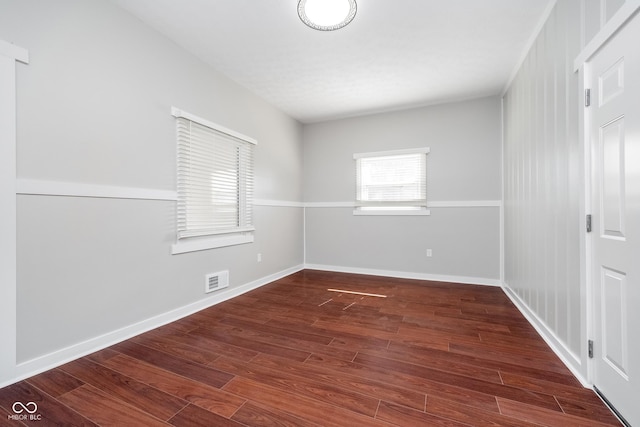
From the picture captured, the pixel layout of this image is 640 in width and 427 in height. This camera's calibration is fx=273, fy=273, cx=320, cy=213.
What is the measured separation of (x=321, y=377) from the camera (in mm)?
1656

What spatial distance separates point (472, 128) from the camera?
12.8 feet

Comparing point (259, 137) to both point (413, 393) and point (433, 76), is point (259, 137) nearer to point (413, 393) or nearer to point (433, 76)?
point (433, 76)

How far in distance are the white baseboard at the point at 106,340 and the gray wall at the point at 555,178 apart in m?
3.05

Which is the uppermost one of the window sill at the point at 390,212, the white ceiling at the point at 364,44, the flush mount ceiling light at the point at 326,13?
the white ceiling at the point at 364,44

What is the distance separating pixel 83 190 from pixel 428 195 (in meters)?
3.98

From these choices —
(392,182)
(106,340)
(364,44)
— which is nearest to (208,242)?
(106,340)

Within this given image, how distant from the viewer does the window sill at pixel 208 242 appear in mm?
2625

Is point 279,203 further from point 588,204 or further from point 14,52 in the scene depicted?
point 588,204

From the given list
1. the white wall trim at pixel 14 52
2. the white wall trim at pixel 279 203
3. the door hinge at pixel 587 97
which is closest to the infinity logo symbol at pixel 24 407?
the white wall trim at pixel 14 52

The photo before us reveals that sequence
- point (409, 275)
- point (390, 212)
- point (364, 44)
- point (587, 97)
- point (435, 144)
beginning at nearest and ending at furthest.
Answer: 1. point (587, 97)
2. point (364, 44)
3. point (435, 144)
4. point (409, 275)
5. point (390, 212)

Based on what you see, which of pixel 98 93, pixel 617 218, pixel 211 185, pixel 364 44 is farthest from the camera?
pixel 211 185

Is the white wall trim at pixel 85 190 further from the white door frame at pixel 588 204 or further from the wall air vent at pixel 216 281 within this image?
the white door frame at pixel 588 204

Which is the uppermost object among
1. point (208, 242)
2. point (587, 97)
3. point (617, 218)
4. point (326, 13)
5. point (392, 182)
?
point (326, 13)

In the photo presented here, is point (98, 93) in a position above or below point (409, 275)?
above
